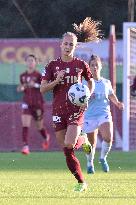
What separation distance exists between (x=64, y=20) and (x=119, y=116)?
12503 mm

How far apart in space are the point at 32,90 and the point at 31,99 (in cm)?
24

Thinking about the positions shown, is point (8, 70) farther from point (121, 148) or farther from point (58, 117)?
point (58, 117)

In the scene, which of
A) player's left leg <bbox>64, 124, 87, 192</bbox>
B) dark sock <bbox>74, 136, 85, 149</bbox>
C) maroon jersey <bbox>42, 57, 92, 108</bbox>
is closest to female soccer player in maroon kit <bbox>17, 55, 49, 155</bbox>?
dark sock <bbox>74, 136, 85, 149</bbox>

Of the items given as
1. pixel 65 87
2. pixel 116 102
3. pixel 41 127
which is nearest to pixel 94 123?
pixel 116 102

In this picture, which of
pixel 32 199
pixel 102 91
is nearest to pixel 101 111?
pixel 102 91

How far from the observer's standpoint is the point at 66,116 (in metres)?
12.5

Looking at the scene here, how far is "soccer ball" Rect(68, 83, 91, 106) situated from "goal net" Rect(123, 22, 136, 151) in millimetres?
9921

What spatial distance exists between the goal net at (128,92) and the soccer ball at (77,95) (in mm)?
9921

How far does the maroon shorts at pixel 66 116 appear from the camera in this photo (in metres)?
12.5

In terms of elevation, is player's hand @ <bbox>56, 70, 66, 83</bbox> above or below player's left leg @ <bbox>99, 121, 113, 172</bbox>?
above

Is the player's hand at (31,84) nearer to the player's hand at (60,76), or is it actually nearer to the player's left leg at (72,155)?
the player's hand at (60,76)

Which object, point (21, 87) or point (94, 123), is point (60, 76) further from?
point (21, 87)

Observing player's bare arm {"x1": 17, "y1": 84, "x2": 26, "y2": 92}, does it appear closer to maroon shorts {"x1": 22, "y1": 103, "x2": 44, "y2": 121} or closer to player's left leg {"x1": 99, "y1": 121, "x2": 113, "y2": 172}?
maroon shorts {"x1": 22, "y1": 103, "x2": 44, "y2": 121}

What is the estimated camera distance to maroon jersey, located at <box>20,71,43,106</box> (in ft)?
76.2
